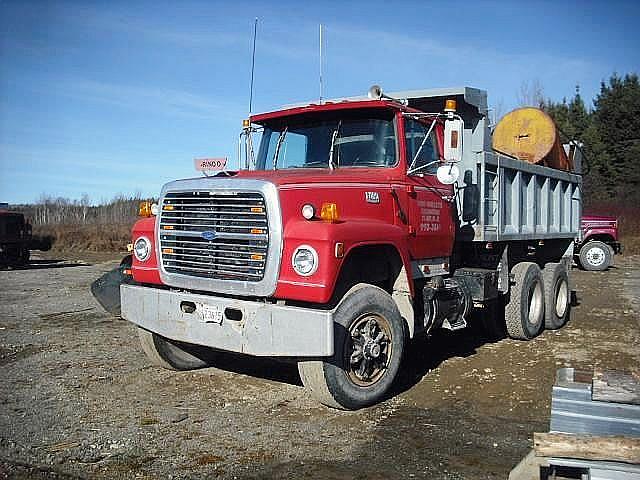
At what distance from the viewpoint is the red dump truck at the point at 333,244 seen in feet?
16.9

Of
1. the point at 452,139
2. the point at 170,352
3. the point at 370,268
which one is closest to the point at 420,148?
the point at 452,139

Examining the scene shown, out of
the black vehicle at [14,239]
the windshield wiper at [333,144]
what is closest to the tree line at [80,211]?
the black vehicle at [14,239]

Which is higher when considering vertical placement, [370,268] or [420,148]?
[420,148]

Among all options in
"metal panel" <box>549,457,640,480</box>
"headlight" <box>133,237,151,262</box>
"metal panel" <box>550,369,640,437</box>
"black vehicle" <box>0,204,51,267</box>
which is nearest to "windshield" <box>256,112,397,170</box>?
"headlight" <box>133,237,151,262</box>

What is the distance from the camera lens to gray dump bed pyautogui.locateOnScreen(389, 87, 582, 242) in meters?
7.54

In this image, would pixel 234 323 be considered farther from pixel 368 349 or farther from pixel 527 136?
pixel 527 136

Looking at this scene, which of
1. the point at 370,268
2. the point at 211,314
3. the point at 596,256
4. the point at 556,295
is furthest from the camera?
the point at 596,256

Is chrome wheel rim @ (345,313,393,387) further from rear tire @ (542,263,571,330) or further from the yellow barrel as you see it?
the yellow barrel

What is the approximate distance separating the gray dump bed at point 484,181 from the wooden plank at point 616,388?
3670 mm

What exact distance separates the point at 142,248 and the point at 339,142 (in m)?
2.20

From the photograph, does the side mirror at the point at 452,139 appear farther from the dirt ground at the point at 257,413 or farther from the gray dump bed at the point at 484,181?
the dirt ground at the point at 257,413

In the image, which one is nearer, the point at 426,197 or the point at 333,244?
the point at 333,244

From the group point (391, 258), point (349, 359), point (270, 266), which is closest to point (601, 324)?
point (391, 258)

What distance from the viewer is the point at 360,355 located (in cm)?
543
